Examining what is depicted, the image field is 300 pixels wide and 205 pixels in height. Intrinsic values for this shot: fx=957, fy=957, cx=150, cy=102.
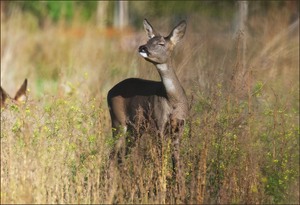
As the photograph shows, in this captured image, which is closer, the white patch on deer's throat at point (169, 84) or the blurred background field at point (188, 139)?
the blurred background field at point (188, 139)

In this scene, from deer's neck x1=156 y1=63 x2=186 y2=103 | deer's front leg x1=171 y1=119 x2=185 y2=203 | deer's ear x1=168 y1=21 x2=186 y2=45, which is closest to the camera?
deer's front leg x1=171 y1=119 x2=185 y2=203

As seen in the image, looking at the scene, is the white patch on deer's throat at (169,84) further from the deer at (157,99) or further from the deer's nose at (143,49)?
the deer's nose at (143,49)

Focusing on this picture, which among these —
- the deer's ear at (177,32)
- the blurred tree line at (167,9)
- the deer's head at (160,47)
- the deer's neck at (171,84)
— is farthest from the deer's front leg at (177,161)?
the blurred tree line at (167,9)

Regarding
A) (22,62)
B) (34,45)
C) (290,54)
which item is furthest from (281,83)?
(34,45)

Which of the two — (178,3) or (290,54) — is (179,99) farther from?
(178,3)

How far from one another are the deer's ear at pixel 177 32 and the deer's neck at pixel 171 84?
0.43 meters

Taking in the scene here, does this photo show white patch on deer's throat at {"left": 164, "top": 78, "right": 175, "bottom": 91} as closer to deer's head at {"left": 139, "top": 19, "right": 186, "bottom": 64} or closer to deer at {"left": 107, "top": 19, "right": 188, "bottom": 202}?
deer at {"left": 107, "top": 19, "right": 188, "bottom": 202}

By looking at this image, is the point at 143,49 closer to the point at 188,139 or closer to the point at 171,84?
the point at 171,84

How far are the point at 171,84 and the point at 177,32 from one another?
71 centimetres

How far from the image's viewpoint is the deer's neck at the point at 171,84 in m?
9.37

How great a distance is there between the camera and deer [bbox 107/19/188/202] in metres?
9.24

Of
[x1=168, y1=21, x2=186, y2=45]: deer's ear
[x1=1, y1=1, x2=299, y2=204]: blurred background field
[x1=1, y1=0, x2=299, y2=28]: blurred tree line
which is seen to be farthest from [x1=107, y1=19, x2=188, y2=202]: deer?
[x1=1, y1=0, x2=299, y2=28]: blurred tree line

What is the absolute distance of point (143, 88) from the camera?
31.8 feet

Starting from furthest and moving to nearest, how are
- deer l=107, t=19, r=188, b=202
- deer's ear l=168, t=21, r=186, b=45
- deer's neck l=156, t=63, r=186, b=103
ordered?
deer's ear l=168, t=21, r=186, b=45, deer's neck l=156, t=63, r=186, b=103, deer l=107, t=19, r=188, b=202
